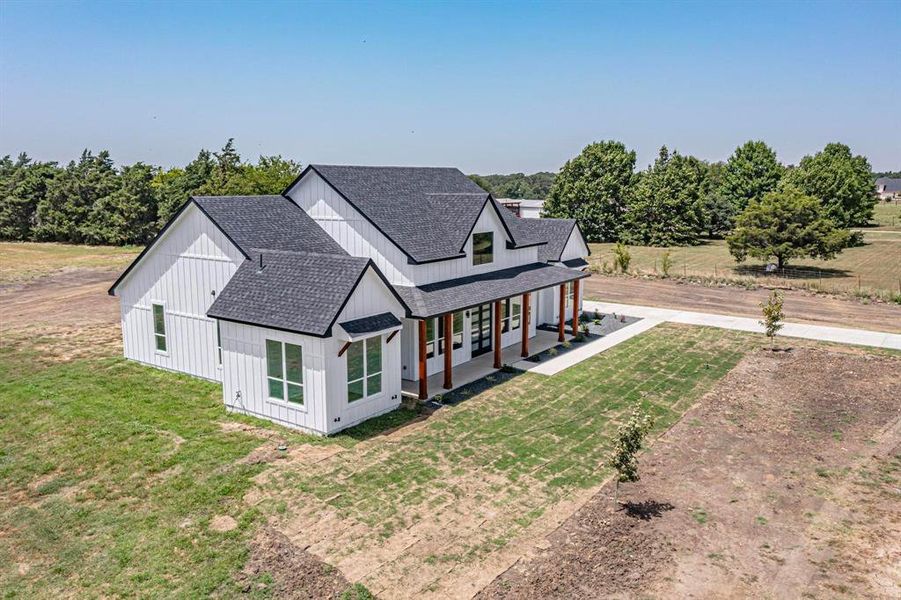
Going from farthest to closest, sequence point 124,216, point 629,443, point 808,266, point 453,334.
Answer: point 124,216, point 808,266, point 453,334, point 629,443

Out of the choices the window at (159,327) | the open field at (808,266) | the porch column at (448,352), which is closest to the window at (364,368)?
the porch column at (448,352)

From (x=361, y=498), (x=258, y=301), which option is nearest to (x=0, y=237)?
(x=258, y=301)

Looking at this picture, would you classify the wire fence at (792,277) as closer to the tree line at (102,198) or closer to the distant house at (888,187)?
the tree line at (102,198)

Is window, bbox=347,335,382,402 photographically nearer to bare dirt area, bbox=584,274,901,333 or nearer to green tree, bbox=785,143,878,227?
bare dirt area, bbox=584,274,901,333

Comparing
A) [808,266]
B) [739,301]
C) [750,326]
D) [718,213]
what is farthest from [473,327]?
[718,213]

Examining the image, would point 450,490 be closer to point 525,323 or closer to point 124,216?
point 525,323

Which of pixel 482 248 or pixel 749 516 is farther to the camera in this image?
pixel 482 248
